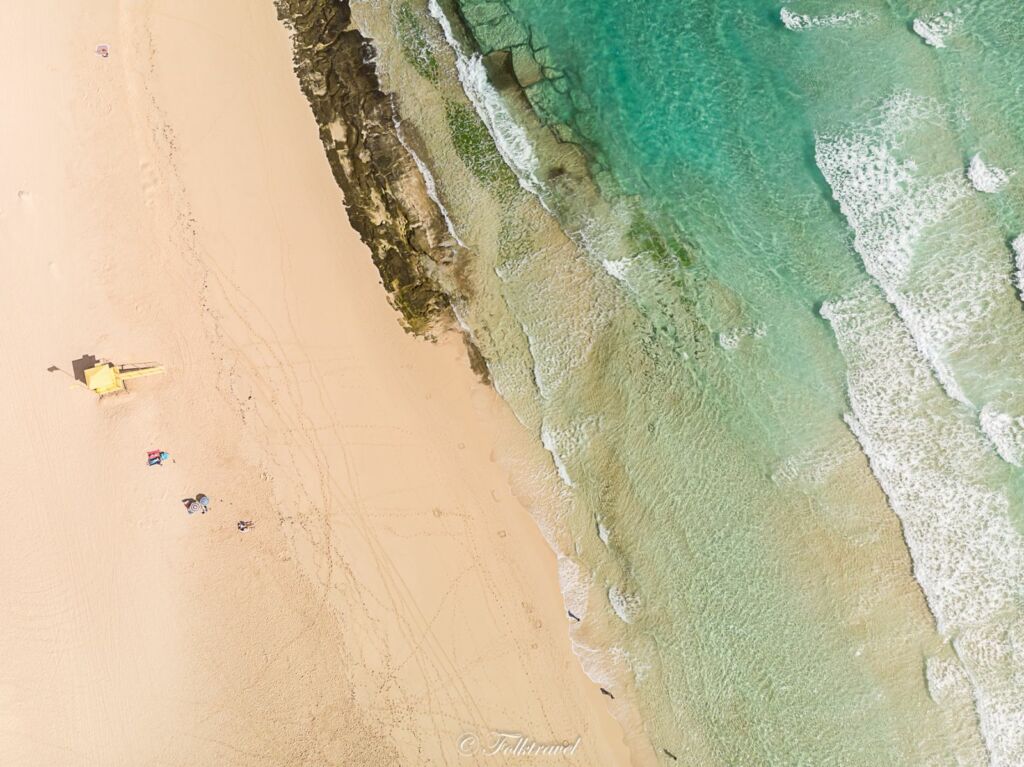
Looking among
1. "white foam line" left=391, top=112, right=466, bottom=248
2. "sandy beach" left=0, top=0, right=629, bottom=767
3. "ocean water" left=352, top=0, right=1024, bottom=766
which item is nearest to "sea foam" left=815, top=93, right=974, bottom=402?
"ocean water" left=352, top=0, right=1024, bottom=766

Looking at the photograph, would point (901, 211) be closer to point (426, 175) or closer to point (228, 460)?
point (426, 175)

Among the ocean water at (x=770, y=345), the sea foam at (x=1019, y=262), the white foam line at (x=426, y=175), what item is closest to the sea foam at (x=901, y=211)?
the ocean water at (x=770, y=345)

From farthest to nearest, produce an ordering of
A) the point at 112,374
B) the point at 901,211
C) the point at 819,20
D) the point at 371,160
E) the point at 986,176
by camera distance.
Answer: the point at 371,160 → the point at 112,374 → the point at 819,20 → the point at 901,211 → the point at 986,176

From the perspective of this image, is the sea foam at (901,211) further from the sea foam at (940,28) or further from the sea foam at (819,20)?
the sea foam at (819,20)

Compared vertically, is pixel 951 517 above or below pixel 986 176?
below

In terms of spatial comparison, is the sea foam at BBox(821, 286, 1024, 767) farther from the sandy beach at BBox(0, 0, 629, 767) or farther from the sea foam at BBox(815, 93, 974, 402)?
the sandy beach at BBox(0, 0, 629, 767)

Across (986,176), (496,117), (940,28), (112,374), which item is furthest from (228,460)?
(940,28)

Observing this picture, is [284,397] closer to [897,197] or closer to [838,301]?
[838,301]
